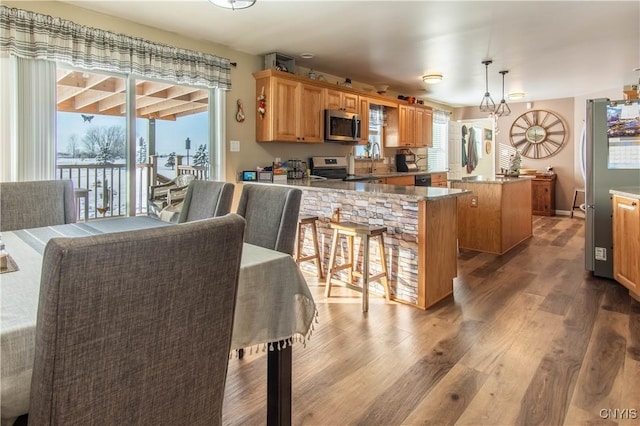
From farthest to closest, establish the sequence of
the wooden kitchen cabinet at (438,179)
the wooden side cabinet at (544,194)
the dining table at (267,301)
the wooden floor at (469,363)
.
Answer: the wooden side cabinet at (544,194) → the wooden kitchen cabinet at (438,179) → the wooden floor at (469,363) → the dining table at (267,301)

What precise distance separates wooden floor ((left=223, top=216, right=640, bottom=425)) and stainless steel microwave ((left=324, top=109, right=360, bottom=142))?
7.86ft

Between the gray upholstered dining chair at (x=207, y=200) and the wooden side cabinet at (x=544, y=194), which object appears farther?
the wooden side cabinet at (x=544, y=194)

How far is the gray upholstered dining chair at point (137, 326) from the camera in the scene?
0.68 metres

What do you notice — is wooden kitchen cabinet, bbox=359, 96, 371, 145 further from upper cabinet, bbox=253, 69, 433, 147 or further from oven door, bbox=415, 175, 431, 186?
oven door, bbox=415, 175, 431, 186

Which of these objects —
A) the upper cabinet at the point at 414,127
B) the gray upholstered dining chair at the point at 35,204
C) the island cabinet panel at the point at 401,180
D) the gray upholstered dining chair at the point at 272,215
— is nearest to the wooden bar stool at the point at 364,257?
the gray upholstered dining chair at the point at 272,215

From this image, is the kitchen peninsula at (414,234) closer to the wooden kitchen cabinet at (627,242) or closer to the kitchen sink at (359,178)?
the wooden kitchen cabinet at (627,242)

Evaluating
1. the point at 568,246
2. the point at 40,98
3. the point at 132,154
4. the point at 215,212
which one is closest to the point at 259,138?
the point at 132,154

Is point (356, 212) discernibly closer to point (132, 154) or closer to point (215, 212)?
point (215, 212)

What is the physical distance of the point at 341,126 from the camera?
518 centimetres

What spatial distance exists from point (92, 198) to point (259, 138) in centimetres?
185

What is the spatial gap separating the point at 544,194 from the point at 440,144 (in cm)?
222

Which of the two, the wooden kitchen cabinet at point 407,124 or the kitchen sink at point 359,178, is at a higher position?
the wooden kitchen cabinet at point 407,124

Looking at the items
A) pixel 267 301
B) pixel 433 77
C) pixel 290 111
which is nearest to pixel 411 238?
pixel 267 301

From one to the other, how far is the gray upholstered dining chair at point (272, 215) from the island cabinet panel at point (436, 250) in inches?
50.4
